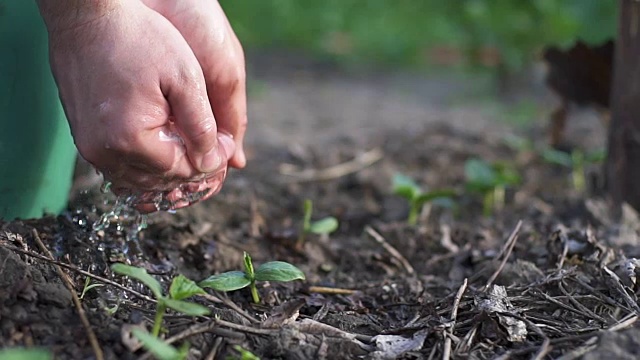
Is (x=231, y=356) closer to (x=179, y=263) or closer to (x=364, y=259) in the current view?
(x=179, y=263)

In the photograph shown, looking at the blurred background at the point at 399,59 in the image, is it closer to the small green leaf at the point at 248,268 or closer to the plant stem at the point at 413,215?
the plant stem at the point at 413,215

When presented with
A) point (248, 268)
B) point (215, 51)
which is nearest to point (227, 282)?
point (248, 268)

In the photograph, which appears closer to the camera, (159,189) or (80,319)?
(80,319)

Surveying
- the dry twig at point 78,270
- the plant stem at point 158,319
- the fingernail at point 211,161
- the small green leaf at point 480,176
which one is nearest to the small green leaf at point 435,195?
the small green leaf at point 480,176

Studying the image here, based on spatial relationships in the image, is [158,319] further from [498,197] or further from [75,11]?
[498,197]

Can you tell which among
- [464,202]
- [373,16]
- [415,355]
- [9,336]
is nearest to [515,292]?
[415,355]

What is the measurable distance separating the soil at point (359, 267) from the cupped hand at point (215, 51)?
0.31 meters

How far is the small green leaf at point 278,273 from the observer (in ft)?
3.95

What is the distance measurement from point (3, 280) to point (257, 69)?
391 cm

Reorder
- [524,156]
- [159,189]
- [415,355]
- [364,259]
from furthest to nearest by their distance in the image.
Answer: [524,156], [364,259], [159,189], [415,355]

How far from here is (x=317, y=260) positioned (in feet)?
5.62

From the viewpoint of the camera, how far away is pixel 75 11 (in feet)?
3.89

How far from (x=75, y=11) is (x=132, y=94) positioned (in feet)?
0.57

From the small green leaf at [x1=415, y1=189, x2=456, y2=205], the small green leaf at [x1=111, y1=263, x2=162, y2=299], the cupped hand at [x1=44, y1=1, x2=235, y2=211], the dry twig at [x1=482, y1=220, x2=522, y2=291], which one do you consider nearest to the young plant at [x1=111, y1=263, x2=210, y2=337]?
the small green leaf at [x1=111, y1=263, x2=162, y2=299]
